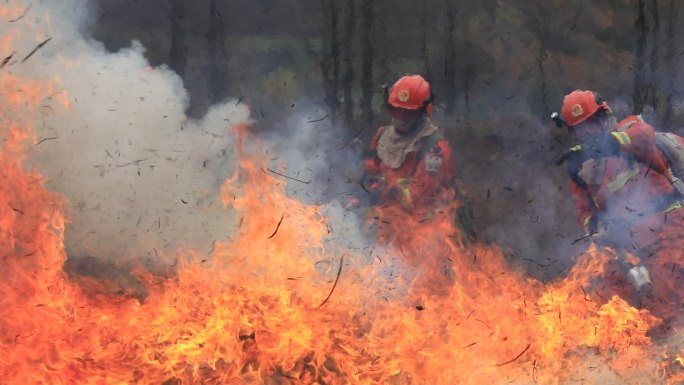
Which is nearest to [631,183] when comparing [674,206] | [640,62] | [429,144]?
[674,206]

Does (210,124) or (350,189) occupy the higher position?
(210,124)

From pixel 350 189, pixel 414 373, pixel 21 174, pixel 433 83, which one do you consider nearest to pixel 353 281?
pixel 414 373

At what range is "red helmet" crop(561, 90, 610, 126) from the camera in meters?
5.86

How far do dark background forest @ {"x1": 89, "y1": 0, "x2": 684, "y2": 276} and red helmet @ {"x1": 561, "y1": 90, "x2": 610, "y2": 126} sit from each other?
176 cm

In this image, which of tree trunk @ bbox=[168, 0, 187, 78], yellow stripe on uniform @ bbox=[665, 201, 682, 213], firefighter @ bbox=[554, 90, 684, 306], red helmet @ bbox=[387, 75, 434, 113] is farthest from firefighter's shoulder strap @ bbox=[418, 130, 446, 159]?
tree trunk @ bbox=[168, 0, 187, 78]

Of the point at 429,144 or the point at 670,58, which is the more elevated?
the point at 429,144

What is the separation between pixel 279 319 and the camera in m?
4.63

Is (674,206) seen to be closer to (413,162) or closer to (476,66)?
(413,162)

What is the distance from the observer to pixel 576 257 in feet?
22.6

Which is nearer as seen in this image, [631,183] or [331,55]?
[631,183]

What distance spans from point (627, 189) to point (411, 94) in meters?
2.06

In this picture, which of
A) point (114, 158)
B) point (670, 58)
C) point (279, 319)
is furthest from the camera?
point (670, 58)

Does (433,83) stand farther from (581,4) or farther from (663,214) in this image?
(663,214)

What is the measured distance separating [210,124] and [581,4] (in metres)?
4.55
